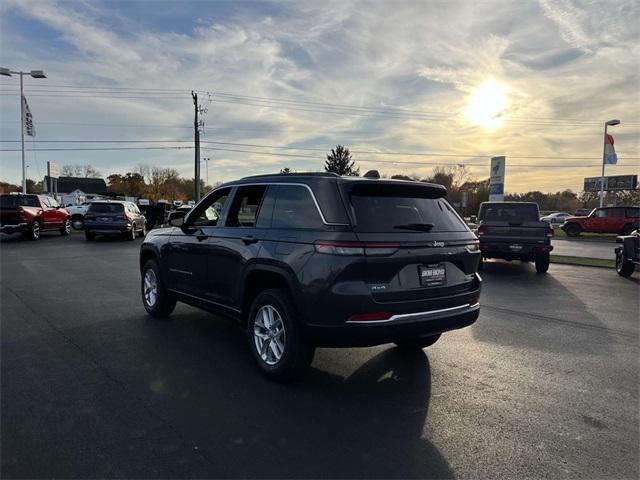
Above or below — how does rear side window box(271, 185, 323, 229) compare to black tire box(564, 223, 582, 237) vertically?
above

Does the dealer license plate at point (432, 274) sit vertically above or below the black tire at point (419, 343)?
above

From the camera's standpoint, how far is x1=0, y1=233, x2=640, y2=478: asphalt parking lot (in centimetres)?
296

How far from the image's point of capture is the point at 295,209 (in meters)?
4.31

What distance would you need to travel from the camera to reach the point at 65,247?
17.0 metres

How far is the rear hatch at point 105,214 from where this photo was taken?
65.7ft

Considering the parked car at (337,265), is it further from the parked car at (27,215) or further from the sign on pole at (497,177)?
the sign on pole at (497,177)

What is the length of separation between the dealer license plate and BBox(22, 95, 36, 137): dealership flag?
3280 centimetres

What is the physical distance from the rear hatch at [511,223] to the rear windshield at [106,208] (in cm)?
1516

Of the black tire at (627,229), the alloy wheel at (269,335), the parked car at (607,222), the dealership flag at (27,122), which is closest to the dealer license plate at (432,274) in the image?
the alloy wheel at (269,335)

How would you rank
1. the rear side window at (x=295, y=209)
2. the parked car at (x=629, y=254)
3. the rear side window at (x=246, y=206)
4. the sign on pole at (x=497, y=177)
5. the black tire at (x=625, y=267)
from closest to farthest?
the rear side window at (x=295, y=209)
the rear side window at (x=246, y=206)
the parked car at (x=629, y=254)
the black tire at (x=625, y=267)
the sign on pole at (x=497, y=177)

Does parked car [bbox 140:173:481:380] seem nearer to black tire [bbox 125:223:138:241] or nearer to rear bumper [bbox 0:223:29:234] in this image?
black tire [bbox 125:223:138:241]

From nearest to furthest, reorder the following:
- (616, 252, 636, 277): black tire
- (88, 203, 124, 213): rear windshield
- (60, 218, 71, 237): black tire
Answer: (616, 252, 636, 277): black tire → (88, 203, 124, 213): rear windshield → (60, 218, 71, 237): black tire

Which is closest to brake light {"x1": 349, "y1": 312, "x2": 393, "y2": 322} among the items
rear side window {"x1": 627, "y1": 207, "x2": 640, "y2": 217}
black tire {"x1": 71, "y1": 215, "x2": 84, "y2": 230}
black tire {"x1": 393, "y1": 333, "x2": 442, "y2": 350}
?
black tire {"x1": 393, "y1": 333, "x2": 442, "y2": 350}

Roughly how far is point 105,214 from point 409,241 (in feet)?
Result: 62.4
